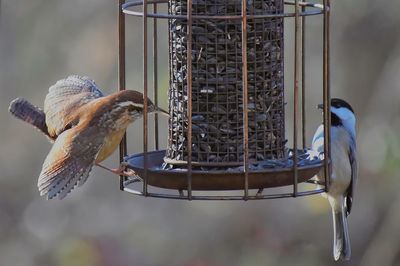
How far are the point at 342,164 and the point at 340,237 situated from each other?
69 centimetres

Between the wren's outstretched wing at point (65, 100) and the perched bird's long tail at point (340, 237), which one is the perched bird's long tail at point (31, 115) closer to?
the wren's outstretched wing at point (65, 100)

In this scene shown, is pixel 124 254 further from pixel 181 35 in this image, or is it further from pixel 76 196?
pixel 181 35

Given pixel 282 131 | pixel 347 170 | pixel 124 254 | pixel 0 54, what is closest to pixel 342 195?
pixel 347 170

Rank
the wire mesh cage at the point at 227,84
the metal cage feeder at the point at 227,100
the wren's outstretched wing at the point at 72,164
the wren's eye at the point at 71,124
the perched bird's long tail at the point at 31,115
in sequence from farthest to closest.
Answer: the perched bird's long tail at the point at 31,115, the wren's eye at the point at 71,124, the wren's outstretched wing at the point at 72,164, the wire mesh cage at the point at 227,84, the metal cage feeder at the point at 227,100

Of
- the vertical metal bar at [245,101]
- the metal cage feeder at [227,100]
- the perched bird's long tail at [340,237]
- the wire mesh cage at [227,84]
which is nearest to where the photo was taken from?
the vertical metal bar at [245,101]

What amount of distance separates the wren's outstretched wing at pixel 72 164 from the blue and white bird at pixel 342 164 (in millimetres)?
2221

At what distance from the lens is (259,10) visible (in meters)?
6.97

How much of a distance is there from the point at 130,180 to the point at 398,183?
17.7 ft

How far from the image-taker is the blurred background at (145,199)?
40.2ft

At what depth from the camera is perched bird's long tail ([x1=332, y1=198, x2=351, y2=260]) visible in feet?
30.2

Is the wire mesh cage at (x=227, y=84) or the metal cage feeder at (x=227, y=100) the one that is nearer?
the metal cage feeder at (x=227, y=100)

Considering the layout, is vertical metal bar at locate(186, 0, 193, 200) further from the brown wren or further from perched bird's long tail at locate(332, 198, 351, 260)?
perched bird's long tail at locate(332, 198, 351, 260)

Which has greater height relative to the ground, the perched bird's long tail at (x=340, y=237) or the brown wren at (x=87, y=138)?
the brown wren at (x=87, y=138)

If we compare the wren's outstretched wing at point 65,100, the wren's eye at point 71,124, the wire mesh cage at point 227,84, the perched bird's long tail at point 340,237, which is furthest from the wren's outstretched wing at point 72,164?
the perched bird's long tail at point 340,237
